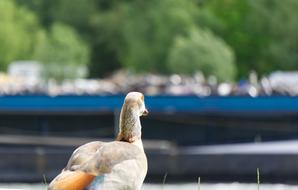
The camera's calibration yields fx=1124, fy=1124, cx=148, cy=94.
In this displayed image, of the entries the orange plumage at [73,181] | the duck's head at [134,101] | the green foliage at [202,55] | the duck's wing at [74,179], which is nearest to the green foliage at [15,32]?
the green foliage at [202,55]

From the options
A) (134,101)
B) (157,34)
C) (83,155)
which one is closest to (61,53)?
(157,34)

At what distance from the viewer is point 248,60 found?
69938mm

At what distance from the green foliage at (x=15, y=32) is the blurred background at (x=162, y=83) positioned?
100 millimetres

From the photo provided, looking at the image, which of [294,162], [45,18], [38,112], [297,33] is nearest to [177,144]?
[38,112]

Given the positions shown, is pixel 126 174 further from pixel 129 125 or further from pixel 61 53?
pixel 61 53

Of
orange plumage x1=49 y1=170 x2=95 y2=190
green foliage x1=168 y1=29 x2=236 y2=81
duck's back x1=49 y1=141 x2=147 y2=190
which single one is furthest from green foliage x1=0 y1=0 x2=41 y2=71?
orange plumage x1=49 y1=170 x2=95 y2=190

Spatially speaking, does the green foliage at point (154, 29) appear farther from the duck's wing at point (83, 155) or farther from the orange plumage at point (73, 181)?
the orange plumage at point (73, 181)

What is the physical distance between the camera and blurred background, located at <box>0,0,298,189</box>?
90.7 feet

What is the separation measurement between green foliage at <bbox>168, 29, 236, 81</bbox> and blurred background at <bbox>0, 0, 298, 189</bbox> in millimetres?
80

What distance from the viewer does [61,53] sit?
7531 cm

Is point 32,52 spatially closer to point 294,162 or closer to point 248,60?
point 248,60

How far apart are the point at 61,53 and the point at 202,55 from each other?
15402mm

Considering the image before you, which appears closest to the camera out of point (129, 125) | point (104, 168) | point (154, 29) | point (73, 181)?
point (73, 181)

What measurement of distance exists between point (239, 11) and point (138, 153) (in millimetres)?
64024
